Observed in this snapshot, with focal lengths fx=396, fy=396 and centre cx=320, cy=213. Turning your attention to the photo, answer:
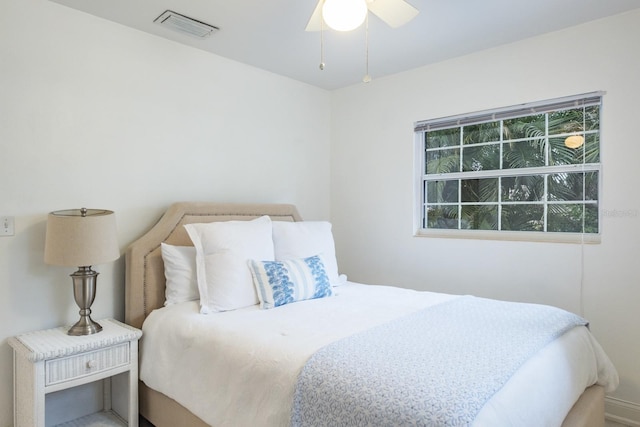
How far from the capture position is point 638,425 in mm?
2299

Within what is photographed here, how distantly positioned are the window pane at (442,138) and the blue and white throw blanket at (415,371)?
5.72 ft

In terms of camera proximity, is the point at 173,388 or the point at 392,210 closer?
the point at 173,388

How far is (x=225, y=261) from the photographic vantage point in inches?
89.7

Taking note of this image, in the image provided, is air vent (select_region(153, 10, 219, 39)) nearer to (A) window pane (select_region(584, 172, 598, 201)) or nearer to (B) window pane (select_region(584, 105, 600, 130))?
(B) window pane (select_region(584, 105, 600, 130))

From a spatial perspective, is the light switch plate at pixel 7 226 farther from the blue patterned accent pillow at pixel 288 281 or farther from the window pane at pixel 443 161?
the window pane at pixel 443 161

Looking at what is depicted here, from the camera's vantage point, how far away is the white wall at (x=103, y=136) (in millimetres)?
2086

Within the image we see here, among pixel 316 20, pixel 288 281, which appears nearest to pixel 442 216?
pixel 288 281

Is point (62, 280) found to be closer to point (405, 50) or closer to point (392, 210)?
point (392, 210)

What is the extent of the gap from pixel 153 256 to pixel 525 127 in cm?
268

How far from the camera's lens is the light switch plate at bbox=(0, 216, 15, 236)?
2.04 m

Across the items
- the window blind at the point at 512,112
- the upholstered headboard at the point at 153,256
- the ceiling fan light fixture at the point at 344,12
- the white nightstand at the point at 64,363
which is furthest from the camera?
the window blind at the point at 512,112

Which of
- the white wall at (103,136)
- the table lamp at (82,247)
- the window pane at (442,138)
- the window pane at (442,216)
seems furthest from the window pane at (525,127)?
the table lamp at (82,247)

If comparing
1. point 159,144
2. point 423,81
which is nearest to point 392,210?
point 423,81

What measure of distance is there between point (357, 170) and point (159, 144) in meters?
1.76
